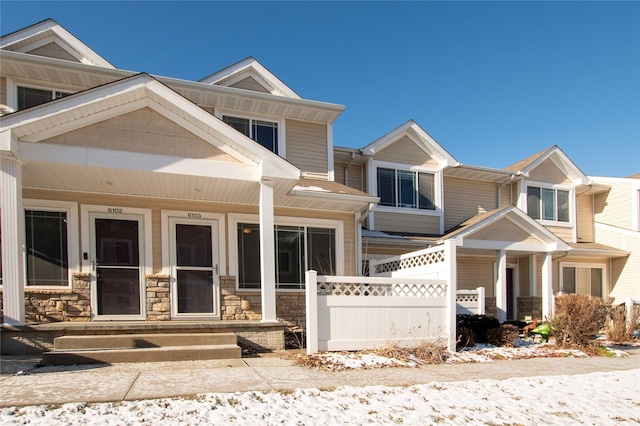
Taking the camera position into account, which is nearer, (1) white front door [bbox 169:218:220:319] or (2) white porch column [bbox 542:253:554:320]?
(1) white front door [bbox 169:218:220:319]

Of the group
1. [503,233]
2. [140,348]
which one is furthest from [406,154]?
[140,348]

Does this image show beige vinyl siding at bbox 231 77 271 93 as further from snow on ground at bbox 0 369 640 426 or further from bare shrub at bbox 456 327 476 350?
snow on ground at bbox 0 369 640 426

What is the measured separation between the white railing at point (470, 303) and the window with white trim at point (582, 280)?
7.15 meters

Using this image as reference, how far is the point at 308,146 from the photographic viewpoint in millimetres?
11266

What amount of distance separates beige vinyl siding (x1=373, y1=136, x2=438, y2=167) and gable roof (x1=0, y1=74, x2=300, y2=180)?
645 cm

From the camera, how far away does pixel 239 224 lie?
941 centimetres

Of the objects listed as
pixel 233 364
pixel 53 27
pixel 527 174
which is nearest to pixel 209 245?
pixel 233 364

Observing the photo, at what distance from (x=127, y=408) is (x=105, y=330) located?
126 inches

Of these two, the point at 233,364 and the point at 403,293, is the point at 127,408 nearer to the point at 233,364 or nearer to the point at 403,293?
the point at 233,364

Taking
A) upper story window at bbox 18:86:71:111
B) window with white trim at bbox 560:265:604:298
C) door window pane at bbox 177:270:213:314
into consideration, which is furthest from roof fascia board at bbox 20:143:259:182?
window with white trim at bbox 560:265:604:298

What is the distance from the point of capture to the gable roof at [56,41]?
9.87 m

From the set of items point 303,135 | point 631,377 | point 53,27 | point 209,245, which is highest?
point 53,27

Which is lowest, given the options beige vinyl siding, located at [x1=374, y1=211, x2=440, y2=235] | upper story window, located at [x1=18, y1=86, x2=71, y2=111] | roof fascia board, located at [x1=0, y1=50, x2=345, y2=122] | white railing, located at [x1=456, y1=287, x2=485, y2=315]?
white railing, located at [x1=456, y1=287, x2=485, y2=315]

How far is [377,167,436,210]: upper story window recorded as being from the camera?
43.9 ft
